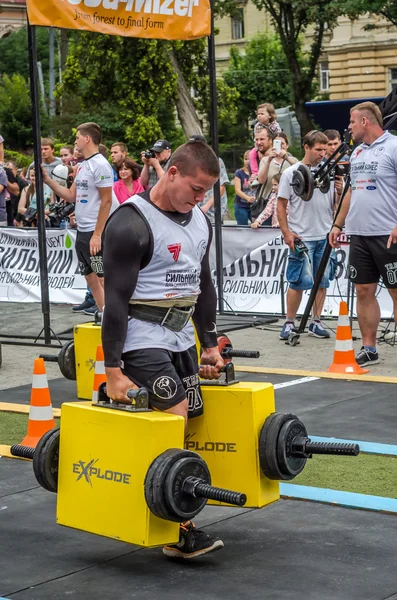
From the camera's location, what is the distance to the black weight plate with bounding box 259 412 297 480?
16.7 feet

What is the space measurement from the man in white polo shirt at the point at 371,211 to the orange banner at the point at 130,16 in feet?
9.03

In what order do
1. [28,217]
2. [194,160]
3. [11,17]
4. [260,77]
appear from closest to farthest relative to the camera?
[194,160]
[28,217]
[260,77]
[11,17]

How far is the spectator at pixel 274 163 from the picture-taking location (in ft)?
43.9

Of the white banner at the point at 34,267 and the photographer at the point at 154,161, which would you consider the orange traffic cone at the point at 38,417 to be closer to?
the photographer at the point at 154,161

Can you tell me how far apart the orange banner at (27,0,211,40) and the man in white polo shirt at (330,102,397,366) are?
9.03 feet

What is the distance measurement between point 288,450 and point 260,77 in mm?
62113

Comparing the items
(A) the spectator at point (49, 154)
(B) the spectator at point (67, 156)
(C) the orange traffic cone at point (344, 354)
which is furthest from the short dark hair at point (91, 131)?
(B) the spectator at point (67, 156)

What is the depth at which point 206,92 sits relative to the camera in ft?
130

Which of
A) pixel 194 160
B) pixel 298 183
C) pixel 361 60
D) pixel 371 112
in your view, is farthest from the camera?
pixel 361 60

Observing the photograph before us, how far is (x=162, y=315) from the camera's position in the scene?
5.12m

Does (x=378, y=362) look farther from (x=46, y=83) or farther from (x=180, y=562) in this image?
(x=46, y=83)

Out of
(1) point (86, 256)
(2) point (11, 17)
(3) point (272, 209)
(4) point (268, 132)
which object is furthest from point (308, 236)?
(2) point (11, 17)

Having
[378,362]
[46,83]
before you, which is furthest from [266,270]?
[46,83]

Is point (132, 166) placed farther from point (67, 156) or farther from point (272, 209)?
point (67, 156)
